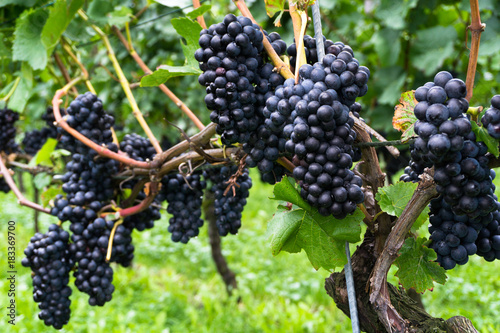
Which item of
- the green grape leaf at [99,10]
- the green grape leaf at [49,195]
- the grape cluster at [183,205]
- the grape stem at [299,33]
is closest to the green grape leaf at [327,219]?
the grape stem at [299,33]

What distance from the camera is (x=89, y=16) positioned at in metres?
1.77

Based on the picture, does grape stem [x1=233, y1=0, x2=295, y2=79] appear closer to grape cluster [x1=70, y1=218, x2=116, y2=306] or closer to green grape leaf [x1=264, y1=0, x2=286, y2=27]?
green grape leaf [x1=264, y1=0, x2=286, y2=27]

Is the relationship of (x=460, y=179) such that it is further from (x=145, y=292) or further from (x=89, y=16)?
(x=145, y=292)

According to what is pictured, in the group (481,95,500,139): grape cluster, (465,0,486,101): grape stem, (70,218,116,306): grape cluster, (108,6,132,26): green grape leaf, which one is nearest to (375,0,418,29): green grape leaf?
(108,6,132,26): green grape leaf

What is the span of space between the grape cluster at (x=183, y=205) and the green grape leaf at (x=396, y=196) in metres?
0.74

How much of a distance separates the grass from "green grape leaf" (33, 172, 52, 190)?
4.35ft

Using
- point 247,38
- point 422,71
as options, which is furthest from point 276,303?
point 247,38

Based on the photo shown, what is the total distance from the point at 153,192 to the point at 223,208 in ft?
0.80

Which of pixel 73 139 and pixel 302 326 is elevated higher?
pixel 73 139

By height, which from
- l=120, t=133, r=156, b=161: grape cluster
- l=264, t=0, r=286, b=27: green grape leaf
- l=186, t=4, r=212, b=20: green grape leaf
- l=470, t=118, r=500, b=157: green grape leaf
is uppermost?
l=264, t=0, r=286, b=27: green grape leaf

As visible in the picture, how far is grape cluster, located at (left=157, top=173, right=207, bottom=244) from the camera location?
1465 millimetres

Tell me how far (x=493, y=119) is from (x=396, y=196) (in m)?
0.25

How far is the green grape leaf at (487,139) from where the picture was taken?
70cm

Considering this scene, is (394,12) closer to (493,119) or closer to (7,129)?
(493,119)
